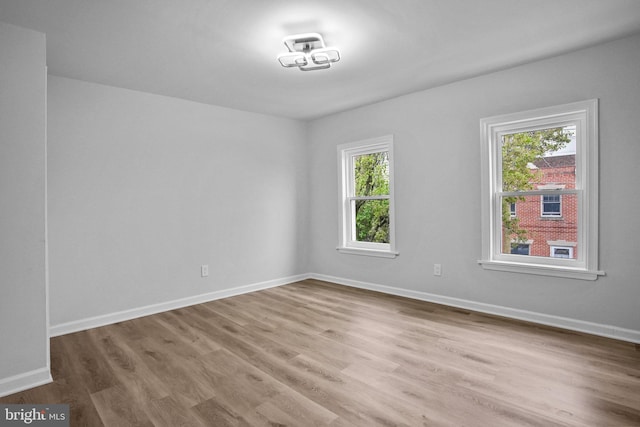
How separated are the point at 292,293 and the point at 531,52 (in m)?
3.64

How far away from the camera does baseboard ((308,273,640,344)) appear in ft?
9.21

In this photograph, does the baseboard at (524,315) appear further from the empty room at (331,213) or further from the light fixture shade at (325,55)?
the light fixture shade at (325,55)

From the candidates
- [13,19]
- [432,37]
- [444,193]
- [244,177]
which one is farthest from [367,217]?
[13,19]

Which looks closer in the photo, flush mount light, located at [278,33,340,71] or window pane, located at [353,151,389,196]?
flush mount light, located at [278,33,340,71]

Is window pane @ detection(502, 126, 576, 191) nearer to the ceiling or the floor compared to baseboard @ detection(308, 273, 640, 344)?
nearer to the ceiling

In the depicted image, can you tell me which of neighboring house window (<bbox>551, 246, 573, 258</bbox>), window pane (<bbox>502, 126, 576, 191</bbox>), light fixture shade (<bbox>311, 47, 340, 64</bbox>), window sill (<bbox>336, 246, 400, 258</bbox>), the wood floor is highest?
light fixture shade (<bbox>311, 47, 340, 64</bbox>)

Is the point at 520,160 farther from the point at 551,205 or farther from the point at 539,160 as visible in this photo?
the point at 551,205

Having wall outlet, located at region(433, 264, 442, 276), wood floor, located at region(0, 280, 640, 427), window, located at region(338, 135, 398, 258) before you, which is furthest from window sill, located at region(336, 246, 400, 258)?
wood floor, located at region(0, 280, 640, 427)

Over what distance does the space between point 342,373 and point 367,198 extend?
2766 millimetres

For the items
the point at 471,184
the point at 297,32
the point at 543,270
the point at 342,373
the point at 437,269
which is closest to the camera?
the point at 342,373

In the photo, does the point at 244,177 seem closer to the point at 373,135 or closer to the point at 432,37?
the point at 373,135

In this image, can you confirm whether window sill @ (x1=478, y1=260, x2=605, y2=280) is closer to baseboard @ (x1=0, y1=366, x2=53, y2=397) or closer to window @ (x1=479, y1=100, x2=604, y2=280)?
window @ (x1=479, y1=100, x2=604, y2=280)

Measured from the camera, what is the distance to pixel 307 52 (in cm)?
277

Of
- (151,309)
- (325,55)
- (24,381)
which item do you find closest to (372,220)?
(325,55)
